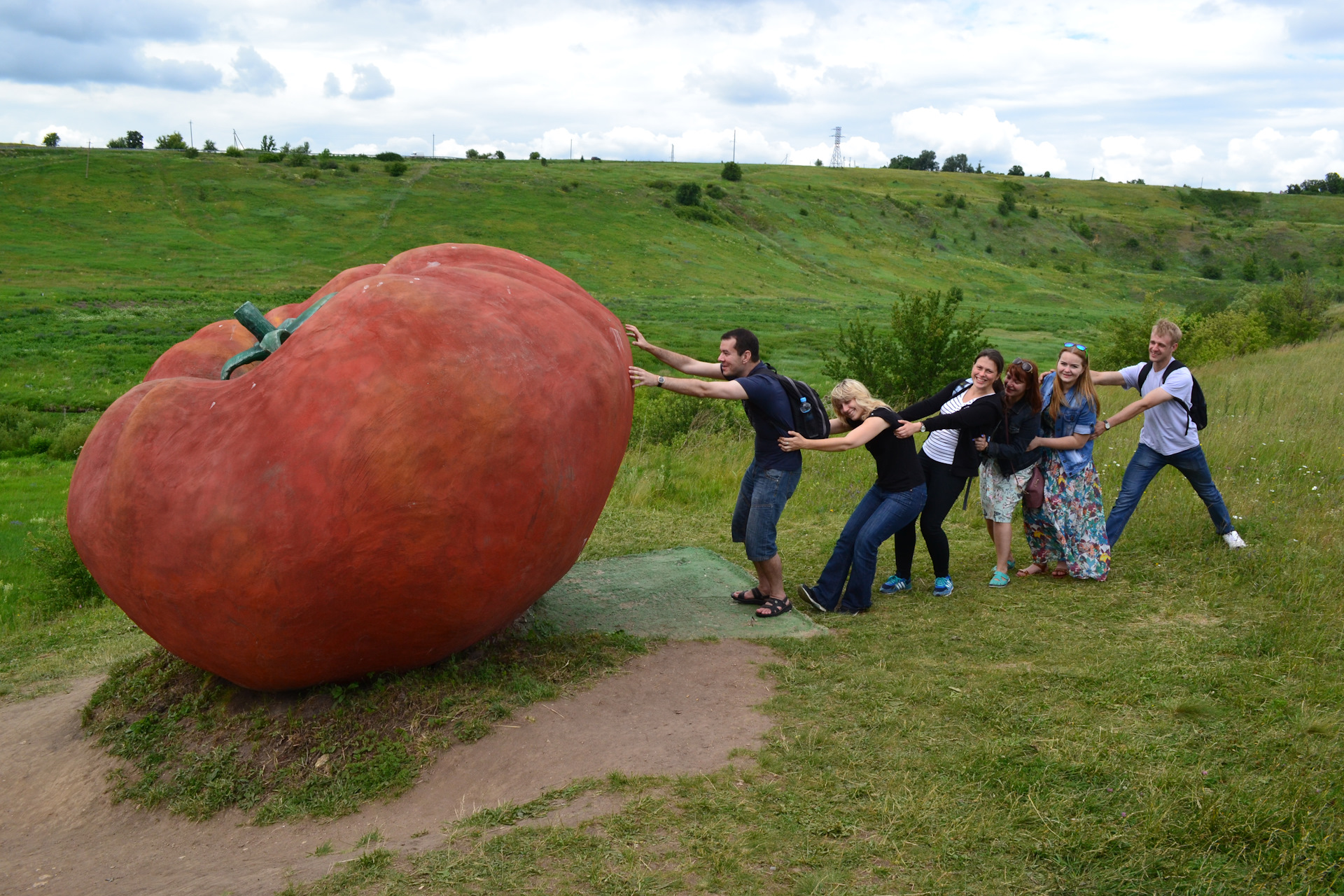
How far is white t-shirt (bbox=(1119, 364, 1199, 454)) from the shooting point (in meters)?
7.04

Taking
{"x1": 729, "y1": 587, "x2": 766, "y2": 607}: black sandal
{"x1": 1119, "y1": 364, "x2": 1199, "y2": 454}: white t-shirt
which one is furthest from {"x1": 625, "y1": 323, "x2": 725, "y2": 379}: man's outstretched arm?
{"x1": 1119, "y1": 364, "x2": 1199, "y2": 454}: white t-shirt

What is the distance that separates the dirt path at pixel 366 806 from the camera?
403cm

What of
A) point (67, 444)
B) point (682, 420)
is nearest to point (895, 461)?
point (682, 420)

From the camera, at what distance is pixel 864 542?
6668mm

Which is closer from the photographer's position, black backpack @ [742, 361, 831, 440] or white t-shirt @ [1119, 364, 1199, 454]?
black backpack @ [742, 361, 831, 440]

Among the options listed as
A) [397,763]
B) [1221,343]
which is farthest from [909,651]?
[1221,343]

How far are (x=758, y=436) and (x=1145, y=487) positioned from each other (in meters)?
3.35

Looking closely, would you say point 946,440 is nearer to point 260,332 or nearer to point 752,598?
point 752,598

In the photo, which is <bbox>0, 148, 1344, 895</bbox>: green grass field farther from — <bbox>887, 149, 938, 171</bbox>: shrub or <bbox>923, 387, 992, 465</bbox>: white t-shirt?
<bbox>887, 149, 938, 171</bbox>: shrub

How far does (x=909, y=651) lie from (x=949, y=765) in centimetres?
167

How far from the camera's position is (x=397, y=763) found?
15.0 ft

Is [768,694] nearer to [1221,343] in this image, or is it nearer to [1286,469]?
[1286,469]

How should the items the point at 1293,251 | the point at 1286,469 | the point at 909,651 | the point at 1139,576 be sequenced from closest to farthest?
1. the point at 909,651
2. the point at 1139,576
3. the point at 1286,469
4. the point at 1293,251

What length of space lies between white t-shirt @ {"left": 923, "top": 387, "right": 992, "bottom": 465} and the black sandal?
5.24 feet
